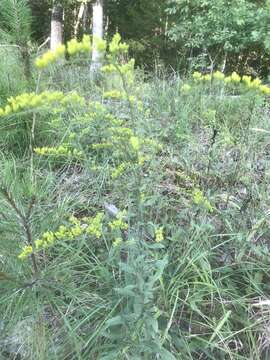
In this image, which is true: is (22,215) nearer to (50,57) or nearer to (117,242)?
(117,242)

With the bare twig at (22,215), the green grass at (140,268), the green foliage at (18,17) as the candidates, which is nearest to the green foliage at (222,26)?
the green foliage at (18,17)

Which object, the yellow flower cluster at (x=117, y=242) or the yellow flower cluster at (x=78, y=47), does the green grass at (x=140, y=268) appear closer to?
the yellow flower cluster at (x=117, y=242)

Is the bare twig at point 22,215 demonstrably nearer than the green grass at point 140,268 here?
Yes

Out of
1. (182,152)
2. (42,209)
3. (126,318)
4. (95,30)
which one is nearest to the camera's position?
(126,318)

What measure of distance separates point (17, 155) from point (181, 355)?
1564mm

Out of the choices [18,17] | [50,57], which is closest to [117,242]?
[50,57]

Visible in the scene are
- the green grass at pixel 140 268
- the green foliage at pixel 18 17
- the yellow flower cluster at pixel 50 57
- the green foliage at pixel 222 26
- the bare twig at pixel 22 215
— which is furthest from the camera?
the green foliage at pixel 222 26

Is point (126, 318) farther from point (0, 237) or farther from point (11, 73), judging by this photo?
point (11, 73)

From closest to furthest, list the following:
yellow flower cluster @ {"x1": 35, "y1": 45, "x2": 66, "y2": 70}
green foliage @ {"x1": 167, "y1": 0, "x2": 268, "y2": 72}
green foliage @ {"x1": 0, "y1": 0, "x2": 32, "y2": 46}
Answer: yellow flower cluster @ {"x1": 35, "y1": 45, "x2": 66, "y2": 70}
green foliage @ {"x1": 0, "y1": 0, "x2": 32, "y2": 46}
green foliage @ {"x1": 167, "y1": 0, "x2": 268, "y2": 72}

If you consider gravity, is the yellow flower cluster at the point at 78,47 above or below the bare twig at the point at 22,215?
above

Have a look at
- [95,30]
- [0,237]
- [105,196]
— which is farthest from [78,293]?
[95,30]

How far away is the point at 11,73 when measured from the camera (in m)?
2.88

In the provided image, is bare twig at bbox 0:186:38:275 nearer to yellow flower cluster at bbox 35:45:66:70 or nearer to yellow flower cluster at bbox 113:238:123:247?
yellow flower cluster at bbox 113:238:123:247

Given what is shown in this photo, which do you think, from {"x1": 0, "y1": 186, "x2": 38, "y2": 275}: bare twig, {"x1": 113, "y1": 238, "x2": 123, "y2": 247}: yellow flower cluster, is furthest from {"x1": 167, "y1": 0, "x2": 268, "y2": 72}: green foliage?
{"x1": 0, "y1": 186, "x2": 38, "y2": 275}: bare twig
